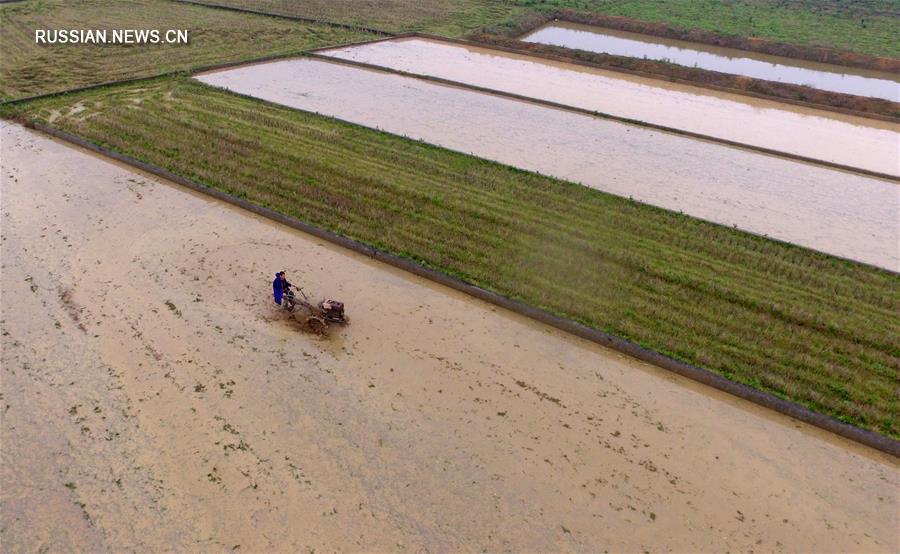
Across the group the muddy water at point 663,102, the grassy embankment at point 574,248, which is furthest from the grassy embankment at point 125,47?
the grassy embankment at point 574,248

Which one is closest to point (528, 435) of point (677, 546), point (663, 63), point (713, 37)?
point (677, 546)

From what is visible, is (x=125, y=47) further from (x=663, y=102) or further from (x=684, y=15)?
(x=684, y=15)

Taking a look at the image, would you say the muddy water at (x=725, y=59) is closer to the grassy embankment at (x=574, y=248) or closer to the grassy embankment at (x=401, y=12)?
the grassy embankment at (x=401, y=12)

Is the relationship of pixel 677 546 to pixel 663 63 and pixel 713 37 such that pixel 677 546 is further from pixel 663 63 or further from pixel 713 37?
pixel 713 37

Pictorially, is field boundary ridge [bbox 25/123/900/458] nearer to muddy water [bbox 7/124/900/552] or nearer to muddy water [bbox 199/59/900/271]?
muddy water [bbox 7/124/900/552]

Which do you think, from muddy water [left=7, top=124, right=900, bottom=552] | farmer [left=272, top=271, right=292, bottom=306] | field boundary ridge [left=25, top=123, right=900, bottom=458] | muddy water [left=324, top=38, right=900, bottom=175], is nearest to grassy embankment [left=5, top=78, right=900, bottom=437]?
field boundary ridge [left=25, top=123, right=900, bottom=458]

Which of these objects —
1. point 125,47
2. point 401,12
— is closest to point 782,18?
point 401,12
